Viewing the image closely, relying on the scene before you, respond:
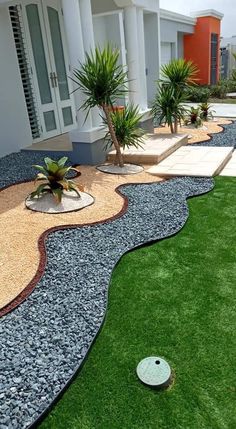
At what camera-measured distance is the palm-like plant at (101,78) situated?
574cm

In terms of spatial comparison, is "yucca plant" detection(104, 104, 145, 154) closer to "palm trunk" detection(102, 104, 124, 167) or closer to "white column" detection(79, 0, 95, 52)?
"palm trunk" detection(102, 104, 124, 167)

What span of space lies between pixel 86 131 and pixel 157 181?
5.83ft

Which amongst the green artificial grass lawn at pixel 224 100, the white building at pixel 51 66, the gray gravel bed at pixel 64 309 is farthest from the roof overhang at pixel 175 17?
the gray gravel bed at pixel 64 309

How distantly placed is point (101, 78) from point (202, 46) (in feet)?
52.0

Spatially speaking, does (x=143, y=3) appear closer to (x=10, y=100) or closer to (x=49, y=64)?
(x=49, y=64)

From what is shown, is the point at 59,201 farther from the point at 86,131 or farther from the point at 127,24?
the point at 127,24

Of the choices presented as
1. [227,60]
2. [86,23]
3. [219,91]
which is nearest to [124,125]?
[86,23]

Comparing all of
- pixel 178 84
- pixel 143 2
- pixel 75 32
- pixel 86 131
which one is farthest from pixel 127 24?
pixel 86 131

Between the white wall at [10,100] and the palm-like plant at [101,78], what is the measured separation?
2.12m

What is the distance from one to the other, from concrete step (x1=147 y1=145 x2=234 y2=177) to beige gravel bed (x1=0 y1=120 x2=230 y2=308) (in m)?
0.34

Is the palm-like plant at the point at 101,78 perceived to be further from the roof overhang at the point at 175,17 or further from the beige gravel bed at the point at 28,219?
the roof overhang at the point at 175,17

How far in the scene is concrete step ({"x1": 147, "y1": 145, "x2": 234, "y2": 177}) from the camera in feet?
20.1

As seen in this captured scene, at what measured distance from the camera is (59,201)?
16.1ft

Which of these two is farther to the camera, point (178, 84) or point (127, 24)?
point (178, 84)
